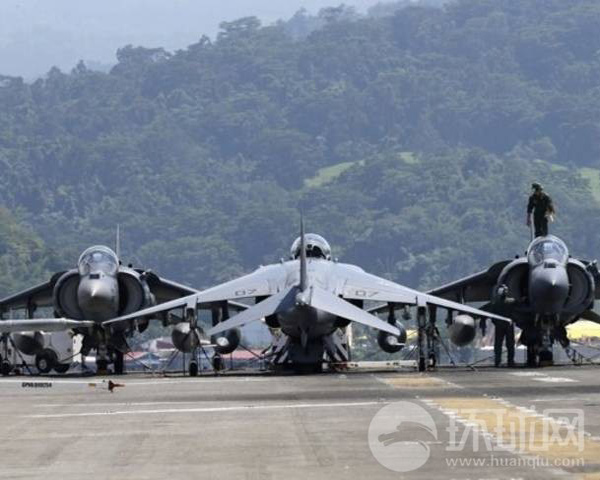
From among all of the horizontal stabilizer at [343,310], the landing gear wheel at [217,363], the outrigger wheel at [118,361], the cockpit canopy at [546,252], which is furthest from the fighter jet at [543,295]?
the outrigger wheel at [118,361]

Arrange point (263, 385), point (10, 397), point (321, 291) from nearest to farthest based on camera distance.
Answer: point (10, 397) < point (263, 385) < point (321, 291)

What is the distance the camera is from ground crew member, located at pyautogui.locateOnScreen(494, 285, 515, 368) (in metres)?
50.5

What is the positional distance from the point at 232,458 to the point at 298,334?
2481cm

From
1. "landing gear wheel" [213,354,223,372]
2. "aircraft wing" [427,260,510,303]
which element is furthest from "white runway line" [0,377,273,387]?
"aircraft wing" [427,260,510,303]

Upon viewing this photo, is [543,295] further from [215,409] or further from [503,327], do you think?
[215,409]

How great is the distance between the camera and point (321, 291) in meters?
45.9

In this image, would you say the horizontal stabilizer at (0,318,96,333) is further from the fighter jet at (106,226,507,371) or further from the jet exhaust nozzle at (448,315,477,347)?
the jet exhaust nozzle at (448,315,477,347)

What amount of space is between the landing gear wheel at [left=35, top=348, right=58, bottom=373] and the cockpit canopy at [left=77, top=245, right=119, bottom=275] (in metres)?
9.26

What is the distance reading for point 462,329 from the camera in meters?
53.0

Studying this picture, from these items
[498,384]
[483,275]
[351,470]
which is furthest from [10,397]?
[483,275]

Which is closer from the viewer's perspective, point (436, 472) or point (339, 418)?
point (436, 472)

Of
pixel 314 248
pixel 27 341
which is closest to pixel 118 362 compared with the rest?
pixel 27 341

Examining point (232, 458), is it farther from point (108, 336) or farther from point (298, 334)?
point (108, 336)

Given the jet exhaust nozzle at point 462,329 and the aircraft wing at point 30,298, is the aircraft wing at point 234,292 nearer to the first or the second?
the jet exhaust nozzle at point 462,329
